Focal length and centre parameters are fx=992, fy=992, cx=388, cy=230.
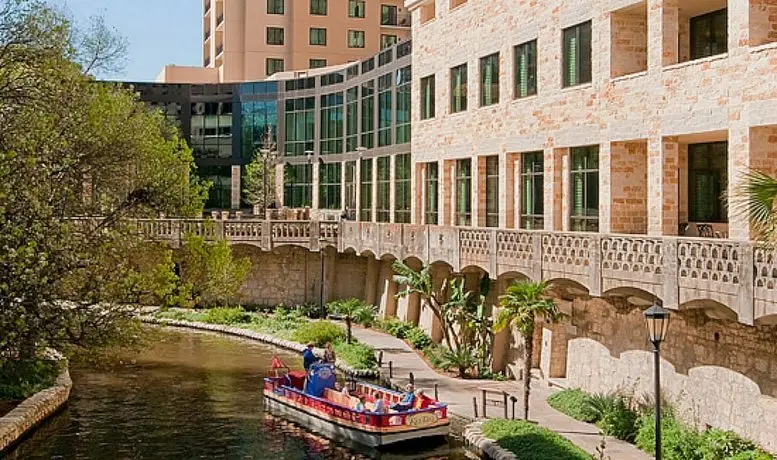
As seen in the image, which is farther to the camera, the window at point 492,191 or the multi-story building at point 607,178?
the window at point 492,191

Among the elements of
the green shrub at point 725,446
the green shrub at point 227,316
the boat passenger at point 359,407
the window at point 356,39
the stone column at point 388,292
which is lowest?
the boat passenger at point 359,407

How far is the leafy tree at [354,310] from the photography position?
4559cm

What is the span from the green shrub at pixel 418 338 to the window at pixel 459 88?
8938mm

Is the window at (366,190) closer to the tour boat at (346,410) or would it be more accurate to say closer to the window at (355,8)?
the tour boat at (346,410)

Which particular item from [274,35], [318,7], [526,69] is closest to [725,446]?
[526,69]

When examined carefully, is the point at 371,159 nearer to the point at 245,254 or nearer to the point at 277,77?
the point at 245,254

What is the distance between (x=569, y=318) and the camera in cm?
2939

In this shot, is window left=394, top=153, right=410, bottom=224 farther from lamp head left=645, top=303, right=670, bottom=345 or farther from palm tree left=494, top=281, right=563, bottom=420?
lamp head left=645, top=303, right=670, bottom=345

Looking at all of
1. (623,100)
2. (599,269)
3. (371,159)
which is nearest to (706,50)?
(623,100)

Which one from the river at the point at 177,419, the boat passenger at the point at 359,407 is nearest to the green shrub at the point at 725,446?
the river at the point at 177,419

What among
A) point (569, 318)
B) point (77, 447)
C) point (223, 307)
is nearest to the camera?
point (77, 447)

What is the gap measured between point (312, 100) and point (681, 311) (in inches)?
1599

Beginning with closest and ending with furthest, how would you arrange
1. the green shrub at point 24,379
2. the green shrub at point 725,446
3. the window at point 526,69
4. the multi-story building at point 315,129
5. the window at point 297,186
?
the green shrub at point 725,446
the green shrub at point 24,379
the window at point 526,69
the multi-story building at point 315,129
the window at point 297,186

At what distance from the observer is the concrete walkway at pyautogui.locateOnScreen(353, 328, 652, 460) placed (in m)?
23.3
